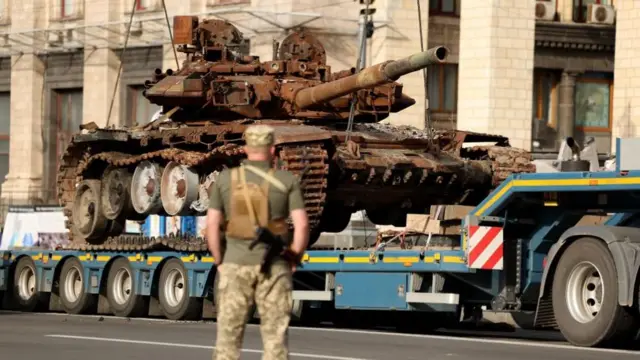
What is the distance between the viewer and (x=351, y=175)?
23359mm

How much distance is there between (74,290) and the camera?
88.3ft

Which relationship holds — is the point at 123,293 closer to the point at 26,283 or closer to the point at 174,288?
the point at 174,288

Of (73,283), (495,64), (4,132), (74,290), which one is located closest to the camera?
(74,290)

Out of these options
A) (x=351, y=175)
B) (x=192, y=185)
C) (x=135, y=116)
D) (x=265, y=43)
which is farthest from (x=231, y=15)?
(x=351, y=175)

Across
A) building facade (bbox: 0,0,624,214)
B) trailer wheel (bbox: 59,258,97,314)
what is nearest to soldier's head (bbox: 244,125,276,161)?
trailer wheel (bbox: 59,258,97,314)

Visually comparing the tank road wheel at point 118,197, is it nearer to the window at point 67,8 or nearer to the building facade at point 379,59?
the building facade at point 379,59

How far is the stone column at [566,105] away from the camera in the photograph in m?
46.8

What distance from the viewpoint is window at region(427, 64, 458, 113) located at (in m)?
46.2

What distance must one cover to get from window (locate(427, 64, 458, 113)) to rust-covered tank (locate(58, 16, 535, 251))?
18097mm

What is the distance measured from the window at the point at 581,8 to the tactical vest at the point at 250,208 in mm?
36019

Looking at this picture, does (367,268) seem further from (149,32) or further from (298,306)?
(149,32)

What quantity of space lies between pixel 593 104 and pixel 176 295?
25.1 m

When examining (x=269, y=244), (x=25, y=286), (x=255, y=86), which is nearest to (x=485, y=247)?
(x=255, y=86)

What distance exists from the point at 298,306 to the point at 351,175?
73.4 inches
